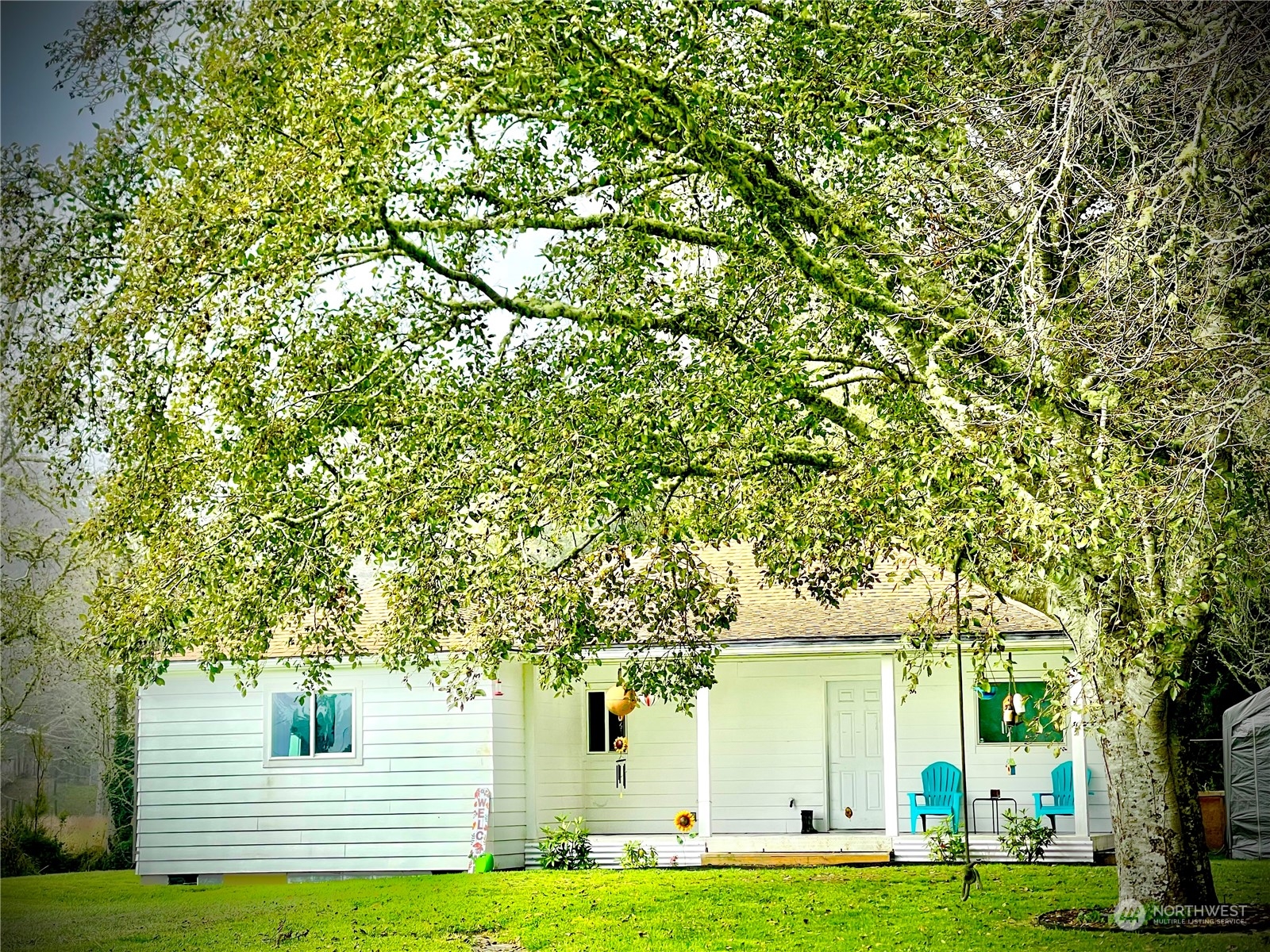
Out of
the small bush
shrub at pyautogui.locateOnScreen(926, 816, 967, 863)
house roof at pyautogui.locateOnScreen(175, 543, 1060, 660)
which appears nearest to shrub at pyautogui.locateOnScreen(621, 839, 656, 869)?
house roof at pyautogui.locateOnScreen(175, 543, 1060, 660)

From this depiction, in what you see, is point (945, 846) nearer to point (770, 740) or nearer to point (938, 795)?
point (938, 795)

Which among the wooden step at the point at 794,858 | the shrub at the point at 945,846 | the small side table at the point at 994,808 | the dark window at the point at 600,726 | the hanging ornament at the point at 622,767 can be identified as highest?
the dark window at the point at 600,726

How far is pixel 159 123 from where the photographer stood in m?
9.46

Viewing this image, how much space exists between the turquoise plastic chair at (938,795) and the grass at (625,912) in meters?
1.46

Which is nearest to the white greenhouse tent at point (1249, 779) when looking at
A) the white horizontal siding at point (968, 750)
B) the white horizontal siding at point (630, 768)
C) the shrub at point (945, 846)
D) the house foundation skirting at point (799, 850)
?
the white horizontal siding at point (968, 750)

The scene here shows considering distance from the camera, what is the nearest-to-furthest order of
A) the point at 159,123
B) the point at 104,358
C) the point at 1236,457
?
the point at 1236,457 → the point at 159,123 → the point at 104,358

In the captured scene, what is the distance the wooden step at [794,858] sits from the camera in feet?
52.9

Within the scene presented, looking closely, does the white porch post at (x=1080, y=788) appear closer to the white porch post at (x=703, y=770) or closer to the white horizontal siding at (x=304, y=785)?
the white porch post at (x=703, y=770)

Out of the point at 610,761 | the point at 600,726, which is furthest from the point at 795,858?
the point at 600,726

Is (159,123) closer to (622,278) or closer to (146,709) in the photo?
(622,278)

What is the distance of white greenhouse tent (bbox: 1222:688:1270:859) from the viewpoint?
1762 cm

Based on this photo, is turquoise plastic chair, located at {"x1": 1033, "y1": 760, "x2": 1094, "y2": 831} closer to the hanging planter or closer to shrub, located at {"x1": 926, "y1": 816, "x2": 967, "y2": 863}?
shrub, located at {"x1": 926, "y1": 816, "x2": 967, "y2": 863}

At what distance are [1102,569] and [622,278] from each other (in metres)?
4.42

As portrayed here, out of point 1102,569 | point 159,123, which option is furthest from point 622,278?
point 1102,569
